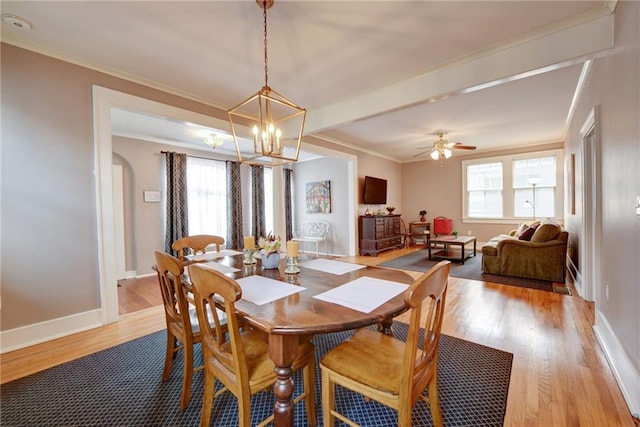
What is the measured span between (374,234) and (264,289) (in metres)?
4.94

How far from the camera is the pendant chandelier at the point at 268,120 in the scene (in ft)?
5.88

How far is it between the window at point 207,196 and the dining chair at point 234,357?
452 centimetres

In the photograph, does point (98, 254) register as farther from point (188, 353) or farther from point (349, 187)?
point (349, 187)

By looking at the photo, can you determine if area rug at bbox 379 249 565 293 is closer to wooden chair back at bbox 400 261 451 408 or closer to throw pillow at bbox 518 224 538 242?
throw pillow at bbox 518 224 538 242

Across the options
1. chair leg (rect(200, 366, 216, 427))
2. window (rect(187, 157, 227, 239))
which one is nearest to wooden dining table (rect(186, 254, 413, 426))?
chair leg (rect(200, 366, 216, 427))

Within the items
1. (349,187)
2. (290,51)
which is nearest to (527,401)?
(290,51)

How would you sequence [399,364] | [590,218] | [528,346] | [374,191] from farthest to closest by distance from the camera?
[374,191], [590,218], [528,346], [399,364]

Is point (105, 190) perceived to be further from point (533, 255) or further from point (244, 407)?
point (533, 255)

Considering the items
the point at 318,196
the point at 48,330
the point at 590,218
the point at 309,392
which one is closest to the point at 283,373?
the point at 309,392

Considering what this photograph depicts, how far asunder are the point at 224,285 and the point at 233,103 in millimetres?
3291

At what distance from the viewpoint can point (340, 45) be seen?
238cm

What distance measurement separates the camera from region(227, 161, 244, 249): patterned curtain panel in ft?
19.7

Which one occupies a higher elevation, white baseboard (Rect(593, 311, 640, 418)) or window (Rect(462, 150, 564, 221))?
window (Rect(462, 150, 564, 221))

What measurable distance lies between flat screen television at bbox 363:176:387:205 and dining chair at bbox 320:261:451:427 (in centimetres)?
520
